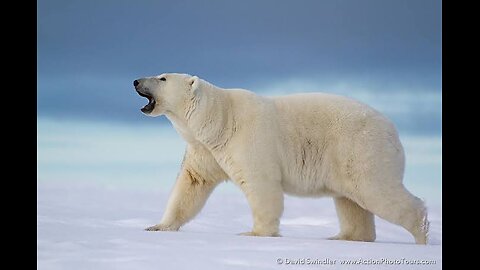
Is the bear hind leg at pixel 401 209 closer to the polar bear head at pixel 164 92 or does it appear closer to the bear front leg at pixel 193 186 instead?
the bear front leg at pixel 193 186

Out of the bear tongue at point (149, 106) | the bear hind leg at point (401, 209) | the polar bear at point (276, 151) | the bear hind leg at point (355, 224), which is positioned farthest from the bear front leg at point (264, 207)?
the bear tongue at point (149, 106)

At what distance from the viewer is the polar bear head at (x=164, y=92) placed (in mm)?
7047

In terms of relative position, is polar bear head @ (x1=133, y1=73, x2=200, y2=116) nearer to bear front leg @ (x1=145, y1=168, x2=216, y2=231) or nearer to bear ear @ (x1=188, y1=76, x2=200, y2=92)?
bear ear @ (x1=188, y1=76, x2=200, y2=92)

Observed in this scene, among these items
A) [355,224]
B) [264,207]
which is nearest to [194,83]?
[264,207]

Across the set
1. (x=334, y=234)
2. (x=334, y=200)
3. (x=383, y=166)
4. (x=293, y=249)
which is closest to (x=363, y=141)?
(x=383, y=166)

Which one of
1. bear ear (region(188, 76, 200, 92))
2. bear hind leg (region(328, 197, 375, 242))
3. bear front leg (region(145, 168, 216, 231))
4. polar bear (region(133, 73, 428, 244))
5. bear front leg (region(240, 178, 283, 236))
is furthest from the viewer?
bear hind leg (region(328, 197, 375, 242))

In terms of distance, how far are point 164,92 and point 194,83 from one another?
0.35 m

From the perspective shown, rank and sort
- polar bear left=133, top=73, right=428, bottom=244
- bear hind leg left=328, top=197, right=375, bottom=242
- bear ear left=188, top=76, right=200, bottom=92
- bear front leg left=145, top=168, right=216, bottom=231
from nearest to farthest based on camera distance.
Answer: polar bear left=133, top=73, right=428, bottom=244, bear ear left=188, top=76, right=200, bottom=92, bear front leg left=145, top=168, right=216, bottom=231, bear hind leg left=328, top=197, right=375, bottom=242

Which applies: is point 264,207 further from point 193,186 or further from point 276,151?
point 193,186

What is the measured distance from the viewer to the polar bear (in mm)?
6840

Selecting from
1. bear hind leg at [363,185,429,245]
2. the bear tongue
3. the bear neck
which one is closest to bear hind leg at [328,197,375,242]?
bear hind leg at [363,185,429,245]

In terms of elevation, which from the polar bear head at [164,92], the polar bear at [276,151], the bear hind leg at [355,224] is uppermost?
the polar bear head at [164,92]

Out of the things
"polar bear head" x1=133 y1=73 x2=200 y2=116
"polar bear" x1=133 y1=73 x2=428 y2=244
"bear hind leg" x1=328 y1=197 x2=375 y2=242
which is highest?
"polar bear head" x1=133 y1=73 x2=200 y2=116

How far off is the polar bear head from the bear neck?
89 mm
